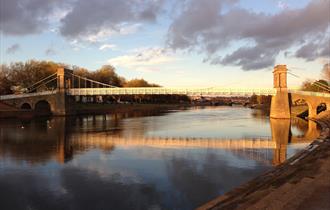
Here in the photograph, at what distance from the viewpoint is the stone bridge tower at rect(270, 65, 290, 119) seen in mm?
61188

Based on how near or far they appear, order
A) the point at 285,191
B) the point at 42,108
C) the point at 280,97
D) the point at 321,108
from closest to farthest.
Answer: the point at 285,191
the point at 280,97
the point at 321,108
the point at 42,108

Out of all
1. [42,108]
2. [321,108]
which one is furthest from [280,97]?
[42,108]

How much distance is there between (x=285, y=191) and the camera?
1190 cm

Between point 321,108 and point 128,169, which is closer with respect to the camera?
point 128,169

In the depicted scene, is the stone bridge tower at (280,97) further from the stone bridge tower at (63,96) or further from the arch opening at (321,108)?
the stone bridge tower at (63,96)

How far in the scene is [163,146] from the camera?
26.8 meters

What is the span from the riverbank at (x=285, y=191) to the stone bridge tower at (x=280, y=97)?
46.5 meters

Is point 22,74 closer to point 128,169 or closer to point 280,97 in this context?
point 280,97

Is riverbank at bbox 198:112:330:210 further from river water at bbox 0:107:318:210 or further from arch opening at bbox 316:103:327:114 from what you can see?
arch opening at bbox 316:103:327:114

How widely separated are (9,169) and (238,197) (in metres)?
12.0

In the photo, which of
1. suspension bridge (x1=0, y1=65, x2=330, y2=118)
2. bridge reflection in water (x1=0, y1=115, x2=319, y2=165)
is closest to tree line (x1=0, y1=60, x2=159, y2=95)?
suspension bridge (x1=0, y1=65, x2=330, y2=118)

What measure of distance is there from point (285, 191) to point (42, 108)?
63106 mm

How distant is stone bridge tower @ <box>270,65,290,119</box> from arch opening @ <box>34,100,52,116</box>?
40795 mm

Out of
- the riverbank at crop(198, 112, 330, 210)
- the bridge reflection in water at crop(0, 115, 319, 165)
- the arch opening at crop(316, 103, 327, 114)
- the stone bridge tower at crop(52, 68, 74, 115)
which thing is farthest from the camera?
the stone bridge tower at crop(52, 68, 74, 115)
